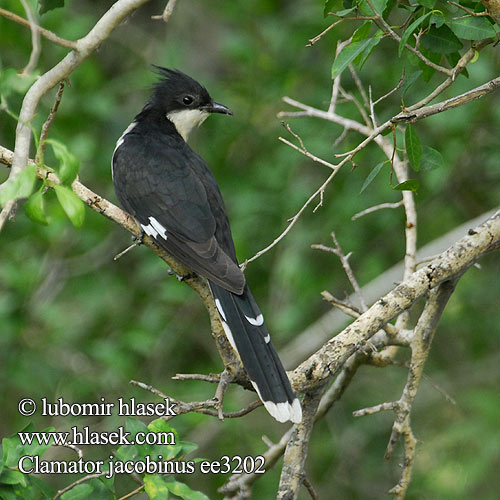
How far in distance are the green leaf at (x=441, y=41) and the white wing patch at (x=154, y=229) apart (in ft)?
4.70

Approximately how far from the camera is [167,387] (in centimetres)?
534

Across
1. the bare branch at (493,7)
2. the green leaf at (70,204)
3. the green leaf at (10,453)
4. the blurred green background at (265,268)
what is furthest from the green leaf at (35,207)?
the blurred green background at (265,268)

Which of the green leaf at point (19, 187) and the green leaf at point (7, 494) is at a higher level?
the green leaf at point (19, 187)

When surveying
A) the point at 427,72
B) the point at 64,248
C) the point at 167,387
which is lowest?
the point at 167,387

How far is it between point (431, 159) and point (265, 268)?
313 centimetres

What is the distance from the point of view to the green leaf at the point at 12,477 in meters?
2.04

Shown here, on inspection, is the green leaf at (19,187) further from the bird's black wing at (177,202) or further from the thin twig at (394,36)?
the bird's black wing at (177,202)

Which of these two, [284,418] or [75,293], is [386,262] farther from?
[284,418]

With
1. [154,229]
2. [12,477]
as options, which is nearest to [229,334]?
[154,229]

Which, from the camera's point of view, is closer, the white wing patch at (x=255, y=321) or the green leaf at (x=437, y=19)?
the green leaf at (x=437, y=19)

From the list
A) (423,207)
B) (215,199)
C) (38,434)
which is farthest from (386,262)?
(38,434)

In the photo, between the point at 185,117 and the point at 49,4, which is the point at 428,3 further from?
the point at 185,117

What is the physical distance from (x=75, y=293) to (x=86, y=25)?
1805mm

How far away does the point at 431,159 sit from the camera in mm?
2625
